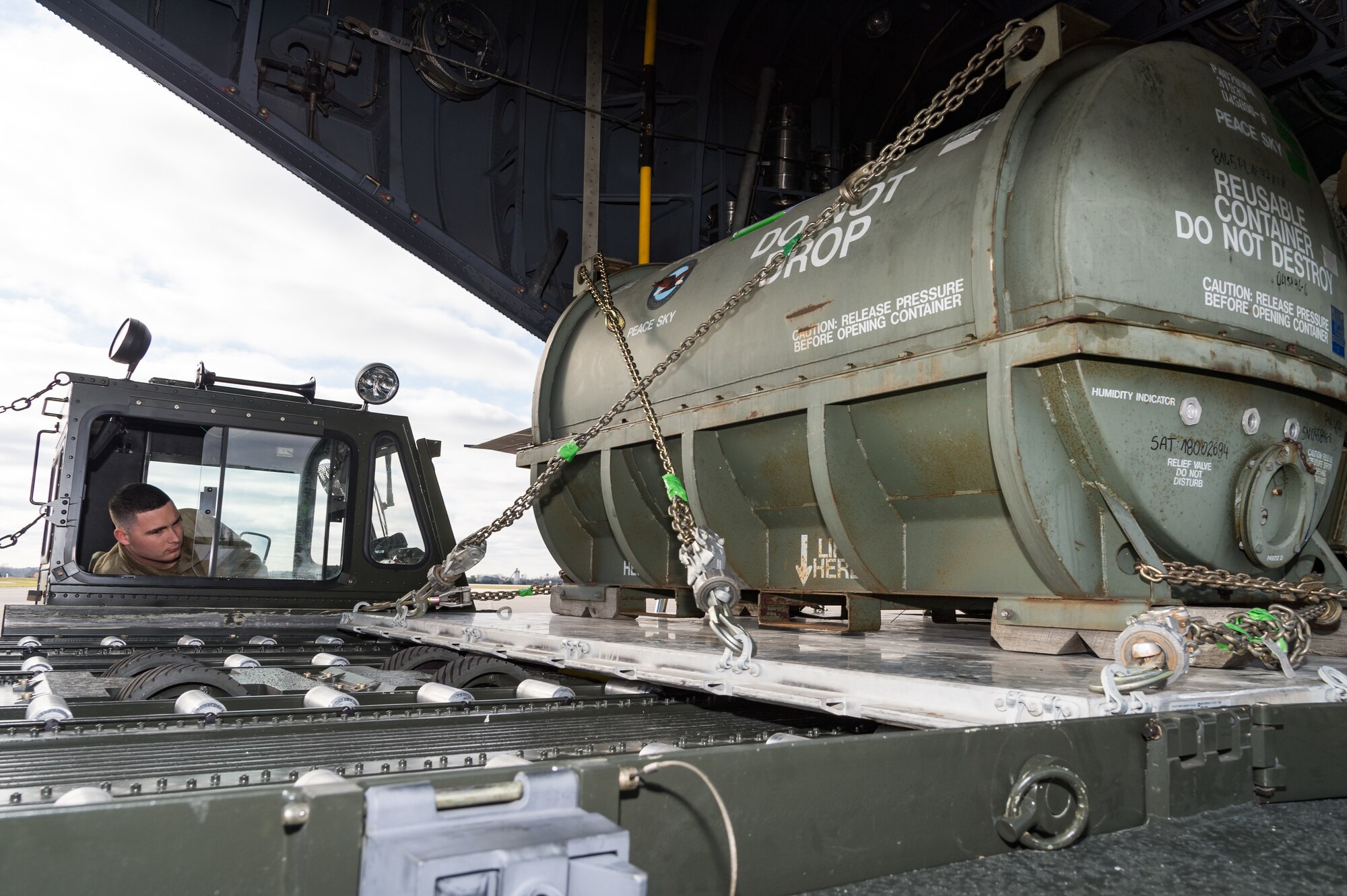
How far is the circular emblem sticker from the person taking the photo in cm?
474

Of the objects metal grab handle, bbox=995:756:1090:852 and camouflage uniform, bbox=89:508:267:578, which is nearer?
metal grab handle, bbox=995:756:1090:852

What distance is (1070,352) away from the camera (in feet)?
9.10

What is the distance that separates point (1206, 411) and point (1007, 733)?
222cm

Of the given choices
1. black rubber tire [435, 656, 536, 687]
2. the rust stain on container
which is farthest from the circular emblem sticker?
black rubber tire [435, 656, 536, 687]

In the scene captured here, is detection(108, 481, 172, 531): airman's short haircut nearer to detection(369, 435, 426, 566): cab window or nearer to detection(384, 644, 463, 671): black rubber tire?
detection(369, 435, 426, 566): cab window

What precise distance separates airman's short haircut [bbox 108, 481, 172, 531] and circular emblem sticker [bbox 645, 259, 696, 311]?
2.76m

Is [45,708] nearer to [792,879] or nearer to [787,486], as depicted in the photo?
[792,879]

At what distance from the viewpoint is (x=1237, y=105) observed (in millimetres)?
3408

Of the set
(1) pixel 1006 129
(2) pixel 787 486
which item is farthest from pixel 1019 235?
(2) pixel 787 486

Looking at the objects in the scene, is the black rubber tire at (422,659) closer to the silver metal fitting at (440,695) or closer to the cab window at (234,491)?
the silver metal fitting at (440,695)

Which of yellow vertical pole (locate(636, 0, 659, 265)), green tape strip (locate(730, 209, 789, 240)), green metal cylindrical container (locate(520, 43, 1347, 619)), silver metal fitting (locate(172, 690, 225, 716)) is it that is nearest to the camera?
silver metal fitting (locate(172, 690, 225, 716))

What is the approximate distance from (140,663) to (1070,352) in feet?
10.4

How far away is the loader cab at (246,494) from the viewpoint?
4863 mm

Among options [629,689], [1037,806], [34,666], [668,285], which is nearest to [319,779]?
[1037,806]
